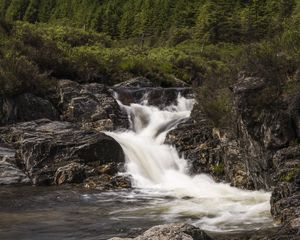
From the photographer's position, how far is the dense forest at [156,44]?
24.4 meters

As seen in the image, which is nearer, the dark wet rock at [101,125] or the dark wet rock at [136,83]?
the dark wet rock at [101,125]

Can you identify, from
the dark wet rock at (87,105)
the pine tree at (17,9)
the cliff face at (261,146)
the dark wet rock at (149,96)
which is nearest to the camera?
the cliff face at (261,146)

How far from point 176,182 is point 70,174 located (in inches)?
208

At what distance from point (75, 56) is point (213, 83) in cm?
1800

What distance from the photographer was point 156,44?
85812mm

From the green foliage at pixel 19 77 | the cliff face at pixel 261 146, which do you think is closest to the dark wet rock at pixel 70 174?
the cliff face at pixel 261 146

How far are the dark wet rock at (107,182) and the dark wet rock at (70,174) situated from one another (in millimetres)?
478

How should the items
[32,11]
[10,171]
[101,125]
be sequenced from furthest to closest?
[32,11], [101,125], [10,171]

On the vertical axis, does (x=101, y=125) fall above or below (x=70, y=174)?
above

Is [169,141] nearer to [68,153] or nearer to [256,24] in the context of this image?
[68,153]

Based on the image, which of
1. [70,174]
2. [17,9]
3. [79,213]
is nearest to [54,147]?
[70,174]

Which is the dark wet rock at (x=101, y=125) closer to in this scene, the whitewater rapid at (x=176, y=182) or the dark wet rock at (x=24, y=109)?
the whitewater rapid at (x=176, y=182)

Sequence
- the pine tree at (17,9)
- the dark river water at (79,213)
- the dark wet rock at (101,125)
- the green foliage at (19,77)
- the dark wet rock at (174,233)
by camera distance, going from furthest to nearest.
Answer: the pine tree at (17,9) → the dark wet rock at (101,125) → the green foliage at (19,77) → the dark river water at (79,213) → the dark wet rock at (174,233)

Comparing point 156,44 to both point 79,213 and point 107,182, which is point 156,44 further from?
point 79,213
